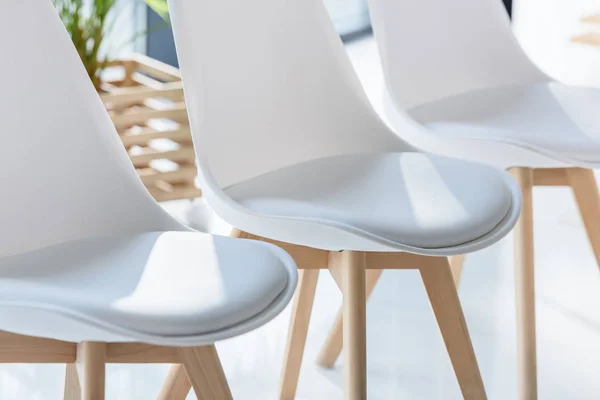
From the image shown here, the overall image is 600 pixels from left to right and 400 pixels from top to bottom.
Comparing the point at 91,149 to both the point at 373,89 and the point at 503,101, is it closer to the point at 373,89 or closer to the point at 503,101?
the point at 503,101

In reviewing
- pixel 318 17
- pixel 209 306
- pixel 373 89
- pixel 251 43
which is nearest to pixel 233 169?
pixel 251 43

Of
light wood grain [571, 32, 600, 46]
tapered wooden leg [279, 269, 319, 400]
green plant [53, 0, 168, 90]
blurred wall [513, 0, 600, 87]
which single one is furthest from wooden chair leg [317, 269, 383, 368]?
blurred wall [513, 0, 600, 87]

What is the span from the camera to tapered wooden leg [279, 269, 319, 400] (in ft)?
5.71

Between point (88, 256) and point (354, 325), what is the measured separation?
0.37 meters

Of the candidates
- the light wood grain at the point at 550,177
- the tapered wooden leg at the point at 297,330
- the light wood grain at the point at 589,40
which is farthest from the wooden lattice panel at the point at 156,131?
the light wood grain at the point at 589,40

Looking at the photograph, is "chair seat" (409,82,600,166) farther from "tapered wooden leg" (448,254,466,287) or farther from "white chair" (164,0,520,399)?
"tapered wooden leg" (448,254,466,287)

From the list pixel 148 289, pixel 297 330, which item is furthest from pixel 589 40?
pixel 148 289

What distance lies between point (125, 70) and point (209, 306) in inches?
73.8

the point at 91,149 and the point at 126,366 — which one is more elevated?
the point at 91,149

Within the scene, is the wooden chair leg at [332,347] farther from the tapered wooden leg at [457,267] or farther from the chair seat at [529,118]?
the chair seat at [529,118]

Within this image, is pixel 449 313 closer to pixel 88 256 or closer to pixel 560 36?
pixel 88 256

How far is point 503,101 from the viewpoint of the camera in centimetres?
186

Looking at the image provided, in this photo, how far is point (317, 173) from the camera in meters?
1.53

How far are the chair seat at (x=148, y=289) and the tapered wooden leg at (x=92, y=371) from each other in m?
0.07
